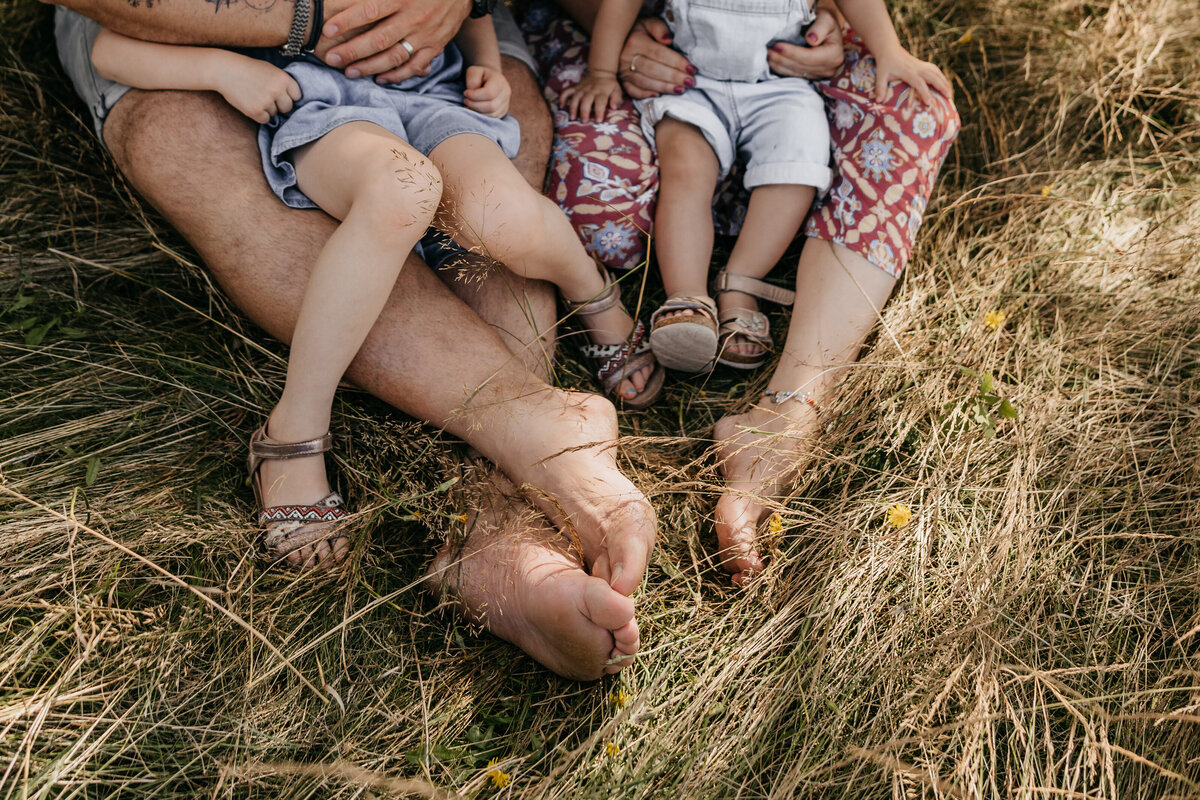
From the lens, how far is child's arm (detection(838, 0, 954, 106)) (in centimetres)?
185

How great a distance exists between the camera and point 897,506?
1.50 metres

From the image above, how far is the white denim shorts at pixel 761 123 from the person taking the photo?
6.04 ft

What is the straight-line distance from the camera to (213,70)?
158 centimetres

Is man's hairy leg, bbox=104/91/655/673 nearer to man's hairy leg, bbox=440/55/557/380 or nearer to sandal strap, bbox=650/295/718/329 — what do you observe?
man's hairy leg, bbox=440/55/557/380

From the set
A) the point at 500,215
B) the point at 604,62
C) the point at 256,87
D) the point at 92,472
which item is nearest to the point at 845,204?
the point at 604,62

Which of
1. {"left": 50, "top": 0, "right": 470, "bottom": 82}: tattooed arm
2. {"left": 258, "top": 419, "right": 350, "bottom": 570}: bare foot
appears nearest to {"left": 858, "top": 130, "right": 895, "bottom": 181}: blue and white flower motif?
{"left": 50, "top": 0, "right": 470, "bottom": 82}: tattooed arm

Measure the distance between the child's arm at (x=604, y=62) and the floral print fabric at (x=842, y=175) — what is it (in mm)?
34

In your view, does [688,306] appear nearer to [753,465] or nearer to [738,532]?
[753,465]

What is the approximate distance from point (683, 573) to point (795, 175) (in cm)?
94

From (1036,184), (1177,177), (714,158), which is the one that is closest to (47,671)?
(714,158)

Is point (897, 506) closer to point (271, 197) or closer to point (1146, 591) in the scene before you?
point (1146, 591)

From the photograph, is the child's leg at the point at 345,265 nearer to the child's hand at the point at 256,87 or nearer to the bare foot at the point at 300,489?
the bare foot at the point at 300,489

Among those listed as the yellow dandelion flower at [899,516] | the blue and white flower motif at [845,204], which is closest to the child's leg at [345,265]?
the blue and white flower motif at [845,204]

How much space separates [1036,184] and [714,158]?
0.91 m
